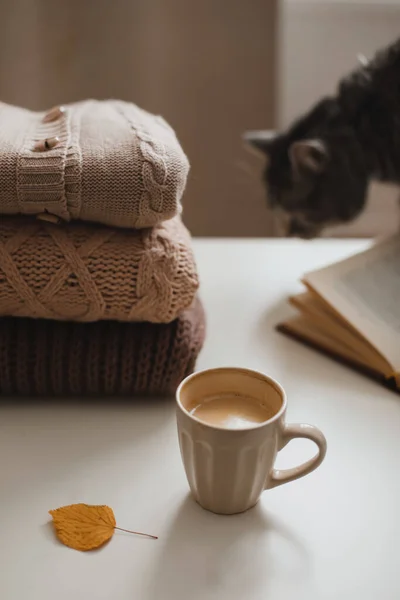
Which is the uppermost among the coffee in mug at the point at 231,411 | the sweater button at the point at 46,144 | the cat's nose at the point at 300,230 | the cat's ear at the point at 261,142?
the sweater button at the point at 46,144

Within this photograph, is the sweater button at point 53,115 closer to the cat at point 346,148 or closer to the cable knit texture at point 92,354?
the cable knit texture at point 92,354

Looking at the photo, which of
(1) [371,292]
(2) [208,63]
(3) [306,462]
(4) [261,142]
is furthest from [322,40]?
(3) [306,462]

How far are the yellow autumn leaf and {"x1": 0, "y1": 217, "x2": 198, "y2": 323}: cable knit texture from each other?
150 mm

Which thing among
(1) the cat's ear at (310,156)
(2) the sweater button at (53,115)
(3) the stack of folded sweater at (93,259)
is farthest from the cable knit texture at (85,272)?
(1) the cat's ear at (310,156)

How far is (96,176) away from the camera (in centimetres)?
47

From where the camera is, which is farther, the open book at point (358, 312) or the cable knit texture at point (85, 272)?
the open book at point (358, 312)

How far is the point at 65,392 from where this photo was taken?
1.83 feet

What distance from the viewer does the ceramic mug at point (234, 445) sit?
408 mm

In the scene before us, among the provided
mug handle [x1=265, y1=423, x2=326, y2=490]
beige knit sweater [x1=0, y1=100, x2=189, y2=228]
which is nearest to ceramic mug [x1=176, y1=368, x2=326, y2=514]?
mug handle [x1=265, y1=423, x2=326, y2=490]

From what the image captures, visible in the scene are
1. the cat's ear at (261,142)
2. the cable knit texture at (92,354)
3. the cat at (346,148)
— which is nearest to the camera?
the cable knit texture at (92,354)

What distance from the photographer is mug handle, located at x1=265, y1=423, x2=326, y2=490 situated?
0.43 metres

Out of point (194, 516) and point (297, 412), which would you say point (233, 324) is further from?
point (194, 516)

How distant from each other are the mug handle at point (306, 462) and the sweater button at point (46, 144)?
275mm

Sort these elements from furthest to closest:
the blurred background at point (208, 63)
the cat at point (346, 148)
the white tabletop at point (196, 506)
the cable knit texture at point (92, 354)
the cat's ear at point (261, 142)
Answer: the blurred background at point (208, 63), the cat's ear at point (261, 142), the cat at point (346, 148), the cable knit texture at point (92, 354), the white tabletop at point (196, 506)
